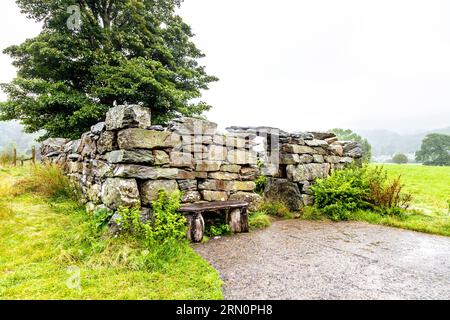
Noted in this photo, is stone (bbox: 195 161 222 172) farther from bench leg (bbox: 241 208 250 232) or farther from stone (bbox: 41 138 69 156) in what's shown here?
stone (bbox: 41 138 69 156)

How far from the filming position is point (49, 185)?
6746 mm

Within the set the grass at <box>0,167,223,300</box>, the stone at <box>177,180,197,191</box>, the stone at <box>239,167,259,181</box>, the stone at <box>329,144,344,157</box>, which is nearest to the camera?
the grass at <box>0,167,223,300</box>

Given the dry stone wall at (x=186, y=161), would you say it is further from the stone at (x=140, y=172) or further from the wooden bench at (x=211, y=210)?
the wooden bench at (x=211, y=210)

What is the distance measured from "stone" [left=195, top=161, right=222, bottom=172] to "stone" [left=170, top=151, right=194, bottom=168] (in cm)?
16

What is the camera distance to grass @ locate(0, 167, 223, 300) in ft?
8.66

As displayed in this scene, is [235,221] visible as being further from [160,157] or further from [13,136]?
[13,136]

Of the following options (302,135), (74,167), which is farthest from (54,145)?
(302,135)

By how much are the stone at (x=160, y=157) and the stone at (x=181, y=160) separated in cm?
14

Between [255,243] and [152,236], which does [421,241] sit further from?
[152,236]

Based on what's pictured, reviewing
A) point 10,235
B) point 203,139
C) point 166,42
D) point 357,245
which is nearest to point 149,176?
point 203,139

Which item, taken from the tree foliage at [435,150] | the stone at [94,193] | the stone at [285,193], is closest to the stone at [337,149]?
the stone at [285,193]

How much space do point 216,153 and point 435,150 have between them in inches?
2432

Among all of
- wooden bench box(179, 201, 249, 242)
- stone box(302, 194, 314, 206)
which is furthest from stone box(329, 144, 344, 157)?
wooden bench box(179, 201, 249, 242)

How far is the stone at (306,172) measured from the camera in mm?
6758
